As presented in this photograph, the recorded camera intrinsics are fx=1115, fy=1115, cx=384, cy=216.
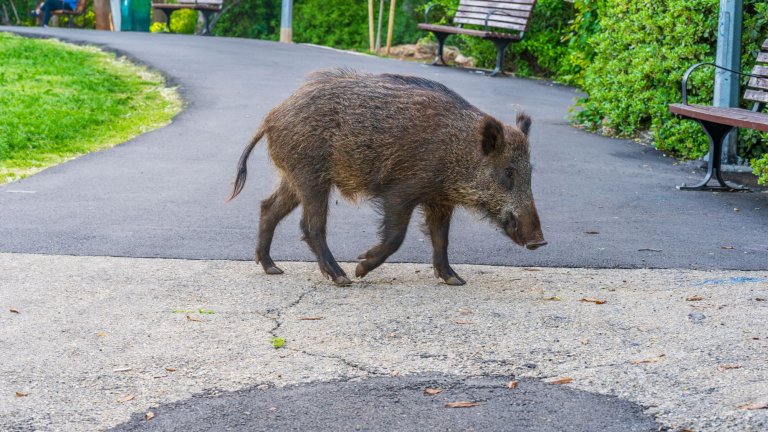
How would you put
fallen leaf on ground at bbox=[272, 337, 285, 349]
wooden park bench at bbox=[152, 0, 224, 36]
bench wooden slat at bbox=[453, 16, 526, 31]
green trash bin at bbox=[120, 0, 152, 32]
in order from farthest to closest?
green trash bin at bbox=[120, 0, 152, 32], wooden park bench at bbox=[152, 0, 224, 36], bench wooden slat at bbox=[453, 16, 526, 31], fallen leaf on ground at bbox=[272, 337, 285, 349]

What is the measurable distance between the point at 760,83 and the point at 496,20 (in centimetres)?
982

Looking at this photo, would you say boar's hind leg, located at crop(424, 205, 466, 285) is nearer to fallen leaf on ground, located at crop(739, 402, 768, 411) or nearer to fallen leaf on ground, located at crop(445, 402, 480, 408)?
fallen leaf on ground, located at crop(445, 402, 480, 408)

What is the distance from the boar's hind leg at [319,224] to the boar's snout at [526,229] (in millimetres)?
1011

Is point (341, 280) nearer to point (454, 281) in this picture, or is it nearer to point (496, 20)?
point (454, 281)

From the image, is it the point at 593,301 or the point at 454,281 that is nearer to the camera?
the point at 593,301

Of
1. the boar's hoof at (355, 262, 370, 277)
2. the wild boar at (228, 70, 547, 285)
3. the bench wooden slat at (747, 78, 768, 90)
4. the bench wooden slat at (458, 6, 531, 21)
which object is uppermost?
the bench wooden slat at (458, 6, 531, 21)

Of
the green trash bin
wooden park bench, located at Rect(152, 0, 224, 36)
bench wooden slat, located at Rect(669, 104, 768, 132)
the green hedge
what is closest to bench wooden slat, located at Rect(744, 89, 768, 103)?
bench wooden slat, located at Rect(669, 104, 768, 132)

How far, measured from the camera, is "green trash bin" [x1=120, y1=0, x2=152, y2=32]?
103ft

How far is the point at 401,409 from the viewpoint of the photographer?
438cm

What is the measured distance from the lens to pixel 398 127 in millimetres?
6410

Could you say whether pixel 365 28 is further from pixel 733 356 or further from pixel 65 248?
pixel 733 356

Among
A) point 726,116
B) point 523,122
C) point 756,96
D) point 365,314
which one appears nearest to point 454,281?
point 365,314

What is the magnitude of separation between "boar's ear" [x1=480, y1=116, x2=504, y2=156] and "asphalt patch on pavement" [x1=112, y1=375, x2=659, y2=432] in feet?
6.19

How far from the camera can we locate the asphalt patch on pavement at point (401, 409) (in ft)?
13.8
